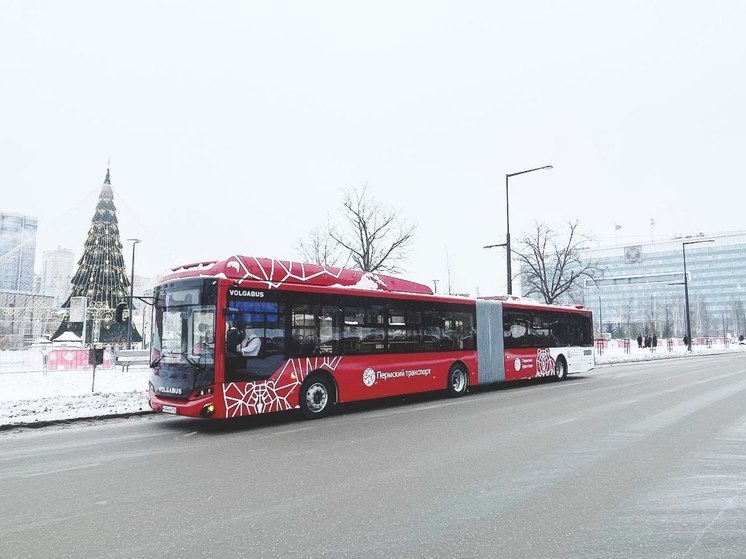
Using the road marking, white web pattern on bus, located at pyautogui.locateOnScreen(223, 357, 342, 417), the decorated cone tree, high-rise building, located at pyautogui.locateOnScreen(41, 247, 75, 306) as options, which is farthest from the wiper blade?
high-rise building, located at pyautogui.locateOnScreen(41, 247, 75, 306)

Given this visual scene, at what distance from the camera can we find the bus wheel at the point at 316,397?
1155cm

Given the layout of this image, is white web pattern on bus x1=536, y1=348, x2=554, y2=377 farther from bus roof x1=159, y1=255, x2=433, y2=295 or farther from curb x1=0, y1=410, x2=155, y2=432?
curb x1=0, y1=410, x2=155, y2=432

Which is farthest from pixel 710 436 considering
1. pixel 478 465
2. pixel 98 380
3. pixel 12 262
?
pixel 12 262

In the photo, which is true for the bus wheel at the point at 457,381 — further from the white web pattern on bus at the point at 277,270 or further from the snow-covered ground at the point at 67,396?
the snow-covered ground at the point at 67,396

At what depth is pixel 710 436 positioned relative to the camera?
8938mm

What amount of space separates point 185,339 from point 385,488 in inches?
225

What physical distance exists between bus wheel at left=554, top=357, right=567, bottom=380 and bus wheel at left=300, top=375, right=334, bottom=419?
464 inches

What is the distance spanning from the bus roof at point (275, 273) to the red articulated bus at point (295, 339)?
0.03 meters

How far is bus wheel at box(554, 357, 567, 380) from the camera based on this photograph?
21102 millimetres

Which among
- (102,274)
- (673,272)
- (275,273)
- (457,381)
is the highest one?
(673,272)

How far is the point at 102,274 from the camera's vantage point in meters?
50.1

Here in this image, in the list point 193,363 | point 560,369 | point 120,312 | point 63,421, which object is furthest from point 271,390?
point 560,369

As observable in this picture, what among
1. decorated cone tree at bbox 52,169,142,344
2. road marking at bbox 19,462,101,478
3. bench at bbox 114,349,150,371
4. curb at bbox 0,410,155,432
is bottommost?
curb at bbox 0,410,155,432

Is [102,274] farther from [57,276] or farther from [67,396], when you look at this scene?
[67,396]
